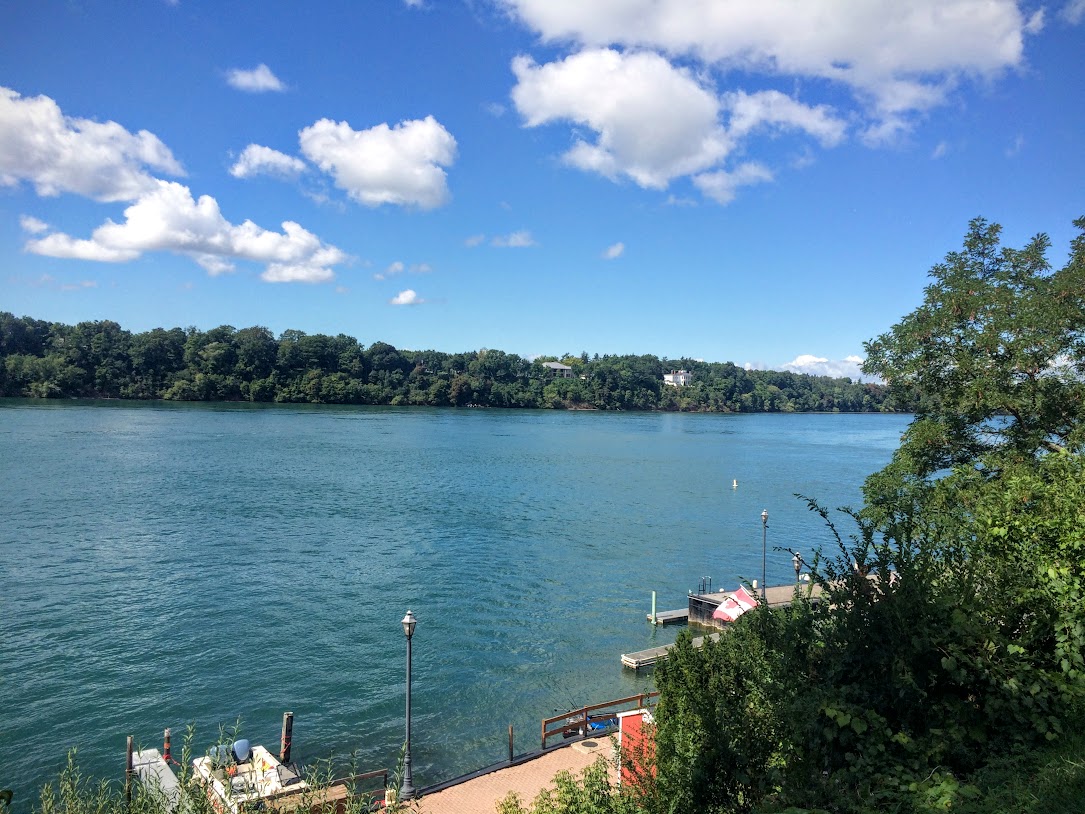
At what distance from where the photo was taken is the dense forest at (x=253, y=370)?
420ft

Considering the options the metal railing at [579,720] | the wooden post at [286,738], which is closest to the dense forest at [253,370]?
the metal railing at [579,720]

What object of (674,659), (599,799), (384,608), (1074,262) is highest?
(1074,262)

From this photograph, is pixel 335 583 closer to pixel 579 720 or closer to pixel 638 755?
pixel 579 720

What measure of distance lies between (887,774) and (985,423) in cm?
1569

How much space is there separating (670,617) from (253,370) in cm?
13309

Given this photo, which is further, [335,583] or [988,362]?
[335,583]

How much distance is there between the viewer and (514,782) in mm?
16000

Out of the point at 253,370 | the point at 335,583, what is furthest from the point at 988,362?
the point at 253,370

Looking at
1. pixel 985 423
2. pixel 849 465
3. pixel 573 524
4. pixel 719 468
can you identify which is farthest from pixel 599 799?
pixel 849 465

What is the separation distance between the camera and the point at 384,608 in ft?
96.0

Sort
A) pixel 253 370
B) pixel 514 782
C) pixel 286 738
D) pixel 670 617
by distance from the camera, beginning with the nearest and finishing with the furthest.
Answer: pixel 514 782, pixel 286 738, pixel 670 617, pixel 253 370

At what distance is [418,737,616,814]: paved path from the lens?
1488 cm

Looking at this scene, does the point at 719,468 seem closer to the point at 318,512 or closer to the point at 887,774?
the point at 318,512

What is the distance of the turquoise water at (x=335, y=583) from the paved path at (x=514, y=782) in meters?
1.93
